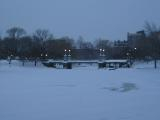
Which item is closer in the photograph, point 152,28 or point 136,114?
point 136,114

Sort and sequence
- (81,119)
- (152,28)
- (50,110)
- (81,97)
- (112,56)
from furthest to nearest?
(112,56), (152,28), (81,97), (50,110), (81,119)

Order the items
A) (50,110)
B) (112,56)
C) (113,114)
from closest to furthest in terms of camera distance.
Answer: (113,114), (50,110), (112,56)

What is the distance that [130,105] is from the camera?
46.6 feet

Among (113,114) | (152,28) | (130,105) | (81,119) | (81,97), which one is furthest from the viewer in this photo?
(152,28)

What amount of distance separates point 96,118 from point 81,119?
46cm

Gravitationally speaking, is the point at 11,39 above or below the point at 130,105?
above

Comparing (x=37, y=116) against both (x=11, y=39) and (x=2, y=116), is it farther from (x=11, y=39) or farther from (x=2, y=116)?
(x=11, y=39)

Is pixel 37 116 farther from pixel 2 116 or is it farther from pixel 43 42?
pixel 43 42

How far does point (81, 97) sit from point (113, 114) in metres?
5.17

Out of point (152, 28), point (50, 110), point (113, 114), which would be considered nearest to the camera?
point (113, 114)

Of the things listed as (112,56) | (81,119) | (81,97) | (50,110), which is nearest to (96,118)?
(81,119)

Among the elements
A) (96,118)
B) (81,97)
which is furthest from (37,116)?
(81,97)

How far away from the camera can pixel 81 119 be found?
37.4ft

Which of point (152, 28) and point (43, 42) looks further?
point (43, 42)
